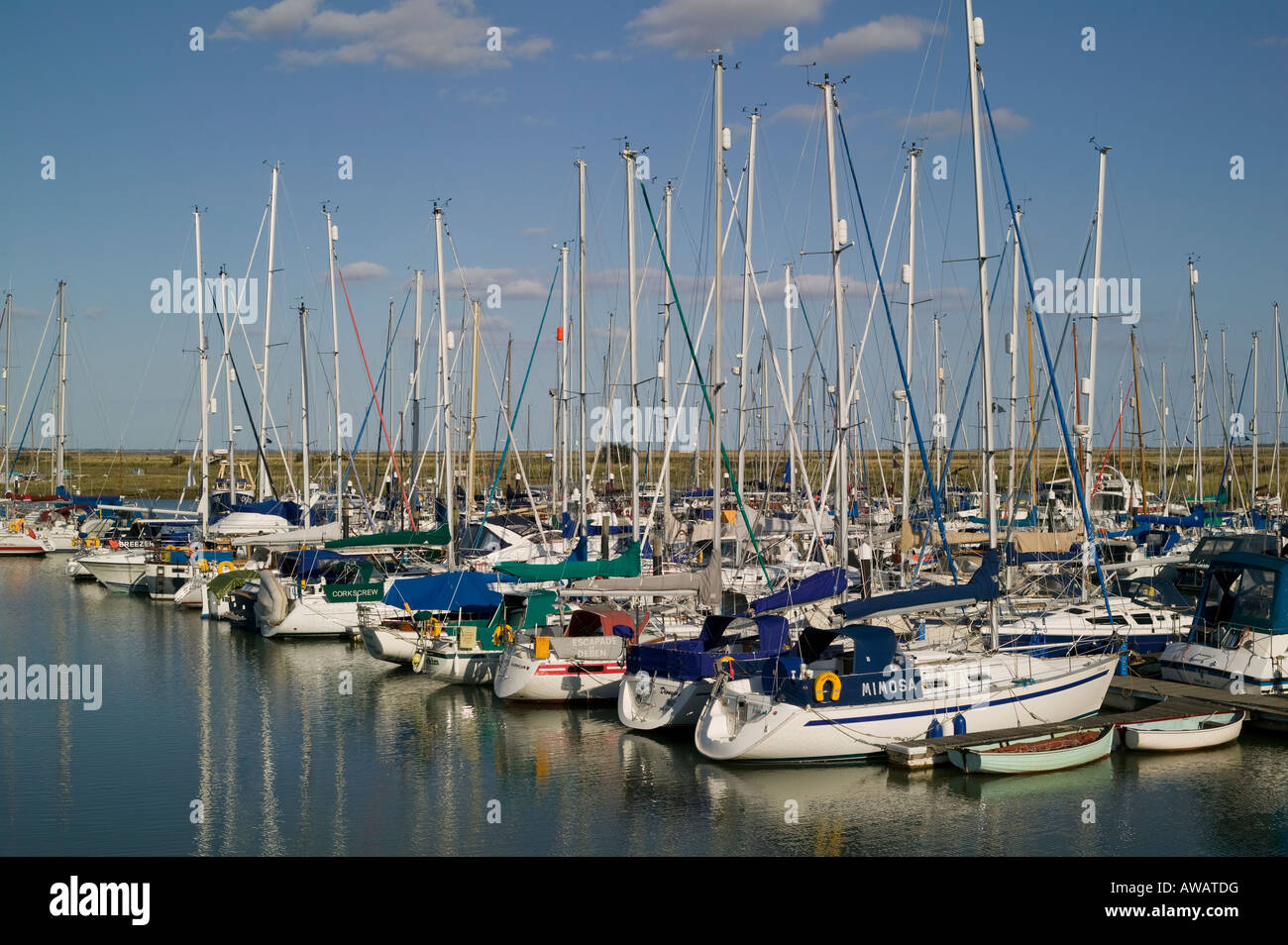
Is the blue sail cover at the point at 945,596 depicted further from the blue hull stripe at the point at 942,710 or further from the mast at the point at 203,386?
the mast at the point at 203,386

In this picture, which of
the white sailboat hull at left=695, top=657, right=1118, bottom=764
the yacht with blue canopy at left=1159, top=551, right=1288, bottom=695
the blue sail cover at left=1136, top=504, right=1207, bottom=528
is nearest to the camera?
the white sailboat hull at left=695, top=657, right=1118, bottom=764

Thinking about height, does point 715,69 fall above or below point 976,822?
above

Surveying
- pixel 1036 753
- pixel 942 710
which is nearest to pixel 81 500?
Answer: pixel 942 710

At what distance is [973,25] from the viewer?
28609 millimetres

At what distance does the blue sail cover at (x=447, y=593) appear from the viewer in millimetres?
34000

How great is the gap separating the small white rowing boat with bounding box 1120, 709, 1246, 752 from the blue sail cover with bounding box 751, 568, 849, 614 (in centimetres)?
715

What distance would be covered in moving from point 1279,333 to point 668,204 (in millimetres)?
45397

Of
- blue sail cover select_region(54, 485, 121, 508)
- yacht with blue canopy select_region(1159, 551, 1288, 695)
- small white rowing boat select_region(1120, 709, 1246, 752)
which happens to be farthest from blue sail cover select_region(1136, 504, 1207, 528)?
blue sail cover select_region(54, 485, 121, 508)

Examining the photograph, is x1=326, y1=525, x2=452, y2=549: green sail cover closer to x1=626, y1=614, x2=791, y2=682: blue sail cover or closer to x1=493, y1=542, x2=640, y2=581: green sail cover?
x1=493, y1=542, x2=640, y2=581: green sail cover

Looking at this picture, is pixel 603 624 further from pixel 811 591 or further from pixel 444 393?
pixel 444 393

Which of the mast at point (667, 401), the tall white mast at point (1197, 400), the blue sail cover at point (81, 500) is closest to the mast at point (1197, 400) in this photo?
the tall white mast at point (1197, 400)

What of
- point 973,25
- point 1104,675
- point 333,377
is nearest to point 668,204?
point 973,25

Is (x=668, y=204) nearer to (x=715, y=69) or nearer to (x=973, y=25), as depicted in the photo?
(x=715, y=69)

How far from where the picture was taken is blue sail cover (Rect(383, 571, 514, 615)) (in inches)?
1339
